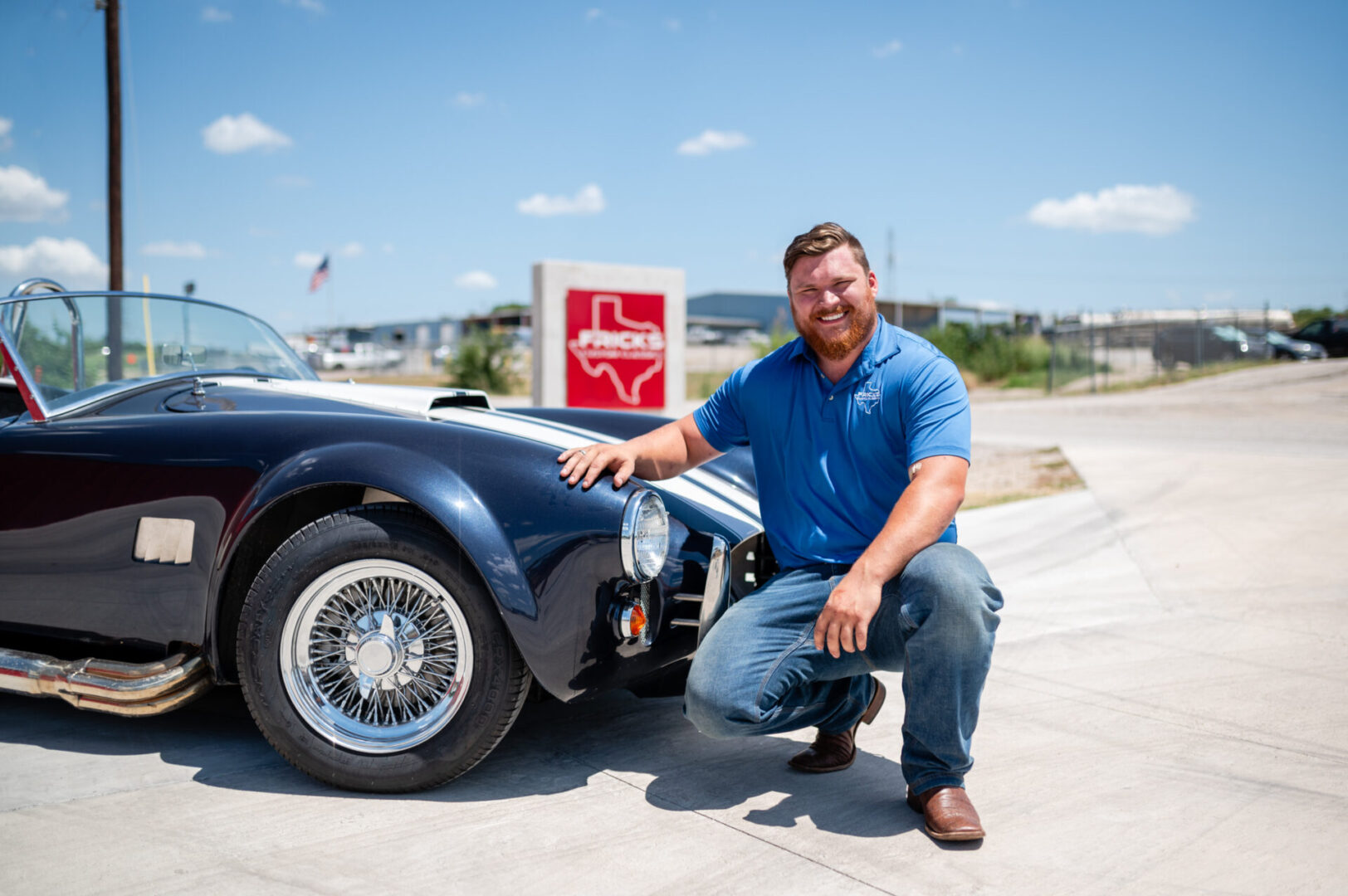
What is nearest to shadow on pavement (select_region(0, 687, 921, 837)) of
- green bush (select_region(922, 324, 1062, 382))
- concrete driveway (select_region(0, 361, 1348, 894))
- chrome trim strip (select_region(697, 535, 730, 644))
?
concrete driveway (select_region(0, 361, 1348, 894))

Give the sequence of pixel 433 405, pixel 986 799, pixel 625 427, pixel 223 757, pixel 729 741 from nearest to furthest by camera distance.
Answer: pixel 986 799 < pixel 223 757 < pixel 729 741 < pixel 433 405 < pixel 625 427

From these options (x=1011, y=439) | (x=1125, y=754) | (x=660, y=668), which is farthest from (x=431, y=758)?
(x=1011, y=439)

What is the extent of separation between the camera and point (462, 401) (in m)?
3.54

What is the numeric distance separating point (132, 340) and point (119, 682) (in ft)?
5.63

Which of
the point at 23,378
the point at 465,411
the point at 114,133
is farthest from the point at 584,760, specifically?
the point at 114,133

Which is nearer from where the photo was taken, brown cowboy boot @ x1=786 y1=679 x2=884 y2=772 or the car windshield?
brown cowboy boot @ x1=786 y1=679 x2=884 y2=772

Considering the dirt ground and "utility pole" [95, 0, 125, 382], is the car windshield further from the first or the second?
"utility pole" [95, 0, 125, 382]

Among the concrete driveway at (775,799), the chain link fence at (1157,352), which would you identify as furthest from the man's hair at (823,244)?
the chain link fence at (1157,352)

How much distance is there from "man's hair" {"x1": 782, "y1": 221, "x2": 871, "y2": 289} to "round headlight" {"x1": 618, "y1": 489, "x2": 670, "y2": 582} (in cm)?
76

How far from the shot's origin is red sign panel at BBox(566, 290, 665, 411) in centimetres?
1133

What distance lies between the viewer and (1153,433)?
1380 cm

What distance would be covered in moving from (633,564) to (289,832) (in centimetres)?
103

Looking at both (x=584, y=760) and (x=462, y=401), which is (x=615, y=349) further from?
(x=584, y=760)

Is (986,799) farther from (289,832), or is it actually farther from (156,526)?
(156,526)
